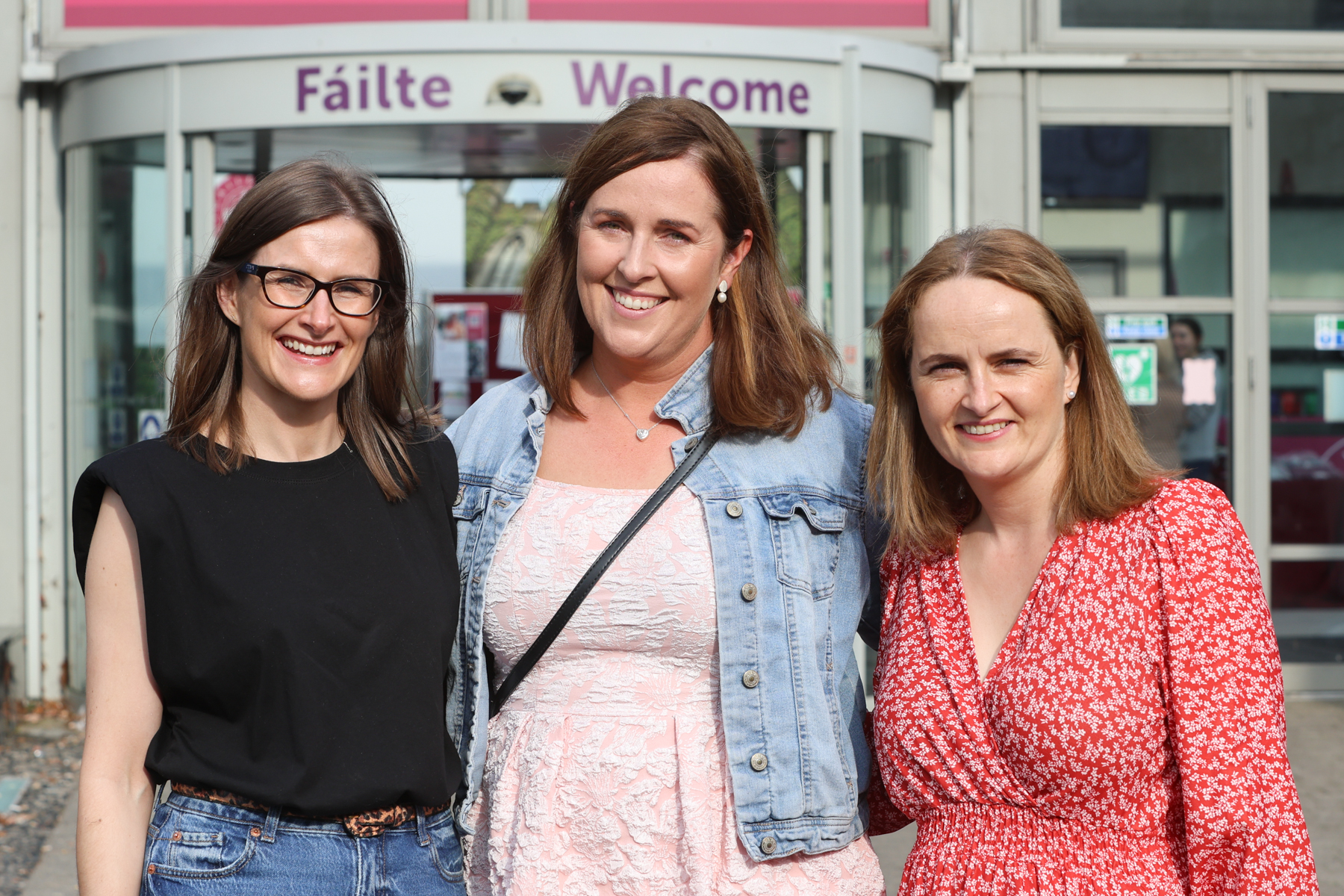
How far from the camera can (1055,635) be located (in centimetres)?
208

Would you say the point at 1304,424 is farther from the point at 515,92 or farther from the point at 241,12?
the point at 241,12

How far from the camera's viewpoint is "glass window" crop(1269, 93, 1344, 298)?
23.9 ft

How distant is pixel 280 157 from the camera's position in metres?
6.67

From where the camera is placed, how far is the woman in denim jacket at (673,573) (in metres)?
2.27

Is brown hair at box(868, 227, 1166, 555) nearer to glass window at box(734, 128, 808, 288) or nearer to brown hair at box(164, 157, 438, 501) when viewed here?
brown hair at box(164, 157, 438, 501)

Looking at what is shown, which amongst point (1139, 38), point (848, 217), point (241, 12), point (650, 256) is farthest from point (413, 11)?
point (650, 256)

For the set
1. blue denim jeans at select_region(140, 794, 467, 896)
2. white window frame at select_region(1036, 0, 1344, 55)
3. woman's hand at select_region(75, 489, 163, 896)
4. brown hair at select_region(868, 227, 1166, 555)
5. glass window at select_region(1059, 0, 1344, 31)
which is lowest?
blue denim jeans at select_region(140, 794, 467, 896)

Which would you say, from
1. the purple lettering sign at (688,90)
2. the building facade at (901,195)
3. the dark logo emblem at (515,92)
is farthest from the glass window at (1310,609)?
the dark logo emblem at (515,92)

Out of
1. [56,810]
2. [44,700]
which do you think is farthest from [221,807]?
[44,700]

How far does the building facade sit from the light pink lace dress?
409cm

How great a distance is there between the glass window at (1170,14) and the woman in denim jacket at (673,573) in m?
5.42

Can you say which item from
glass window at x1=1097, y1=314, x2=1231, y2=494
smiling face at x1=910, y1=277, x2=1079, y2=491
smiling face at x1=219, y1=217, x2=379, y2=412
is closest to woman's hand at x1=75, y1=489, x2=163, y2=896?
smiling face at x1=219, y1=217, x2=379, y2=412

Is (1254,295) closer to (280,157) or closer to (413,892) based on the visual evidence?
(280,157)

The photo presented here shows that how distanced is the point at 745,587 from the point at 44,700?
6000 mm
